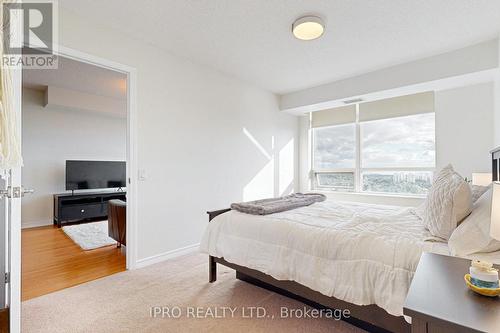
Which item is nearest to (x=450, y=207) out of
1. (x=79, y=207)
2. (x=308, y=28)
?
(x=308, y=28)

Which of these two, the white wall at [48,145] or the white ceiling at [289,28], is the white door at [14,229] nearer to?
the white ceiling at [289,28]

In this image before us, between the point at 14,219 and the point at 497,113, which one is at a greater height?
the point at 497,113

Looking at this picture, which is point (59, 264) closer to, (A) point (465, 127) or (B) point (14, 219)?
(B) point (14, 219)

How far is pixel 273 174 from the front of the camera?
15.6ft

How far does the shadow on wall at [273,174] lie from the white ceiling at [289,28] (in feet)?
4.78

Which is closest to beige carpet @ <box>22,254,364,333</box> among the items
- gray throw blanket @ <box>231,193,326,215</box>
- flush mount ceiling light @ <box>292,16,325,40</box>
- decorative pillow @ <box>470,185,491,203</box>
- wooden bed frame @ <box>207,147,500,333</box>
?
wooden bed frame @ <box>207,147,500,333</box>

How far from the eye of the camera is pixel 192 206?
11.2 ft

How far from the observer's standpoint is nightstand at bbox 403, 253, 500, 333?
2.32ft

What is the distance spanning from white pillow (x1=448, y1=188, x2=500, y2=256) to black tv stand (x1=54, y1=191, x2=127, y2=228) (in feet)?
18.9

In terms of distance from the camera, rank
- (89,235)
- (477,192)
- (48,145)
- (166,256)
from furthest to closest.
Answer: (48,145) < (89,235) < (166,256) < (477,192)

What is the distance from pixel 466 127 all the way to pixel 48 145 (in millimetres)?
7099

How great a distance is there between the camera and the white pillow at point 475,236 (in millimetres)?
→ 1231

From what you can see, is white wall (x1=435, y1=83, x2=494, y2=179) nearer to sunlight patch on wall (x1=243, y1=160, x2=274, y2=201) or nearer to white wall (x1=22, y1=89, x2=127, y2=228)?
sunlight patch on wall (x1=243, y1=160, x2=274, y2=201)

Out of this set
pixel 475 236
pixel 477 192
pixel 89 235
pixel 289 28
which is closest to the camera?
pixel 475 236
